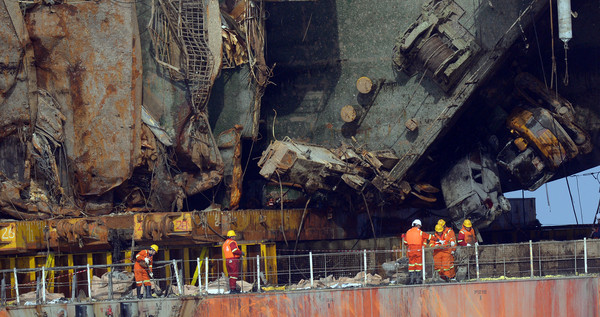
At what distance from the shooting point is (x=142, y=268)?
2366 centimetres

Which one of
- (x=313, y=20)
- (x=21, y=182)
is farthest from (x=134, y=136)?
(x=313, y=20)

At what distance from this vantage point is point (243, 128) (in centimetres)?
3028

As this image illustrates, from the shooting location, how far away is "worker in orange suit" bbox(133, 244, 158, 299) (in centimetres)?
2347

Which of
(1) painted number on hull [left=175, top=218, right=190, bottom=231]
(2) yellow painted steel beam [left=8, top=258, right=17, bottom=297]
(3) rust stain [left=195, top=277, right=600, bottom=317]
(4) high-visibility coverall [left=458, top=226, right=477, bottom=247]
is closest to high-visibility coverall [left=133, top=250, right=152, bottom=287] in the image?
(3) rust stain [left=195, top=277, right=600, bottom=317]

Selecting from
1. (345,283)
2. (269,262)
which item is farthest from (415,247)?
(269,262)

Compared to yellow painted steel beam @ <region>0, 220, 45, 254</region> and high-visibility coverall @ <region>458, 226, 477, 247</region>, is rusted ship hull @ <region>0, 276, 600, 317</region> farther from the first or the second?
yellow painted steel beam @ <region>0, 220, 45, 254</region>

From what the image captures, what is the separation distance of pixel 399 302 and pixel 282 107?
9.88 metres

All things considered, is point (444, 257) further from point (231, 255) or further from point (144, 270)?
point (144, 270)

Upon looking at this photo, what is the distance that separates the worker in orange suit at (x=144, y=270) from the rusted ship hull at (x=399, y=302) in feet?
1.68

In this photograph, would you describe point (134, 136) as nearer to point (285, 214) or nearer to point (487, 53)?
point (285, 214)

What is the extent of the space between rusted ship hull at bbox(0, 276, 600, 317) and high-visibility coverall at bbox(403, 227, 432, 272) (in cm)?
53

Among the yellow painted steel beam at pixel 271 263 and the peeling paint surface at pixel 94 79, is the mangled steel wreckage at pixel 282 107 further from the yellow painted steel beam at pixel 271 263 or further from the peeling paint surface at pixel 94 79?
the yellow painted steel beam at pixel 271 263

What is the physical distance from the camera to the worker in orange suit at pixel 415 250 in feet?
77.4

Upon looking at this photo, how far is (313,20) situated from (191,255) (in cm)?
803
